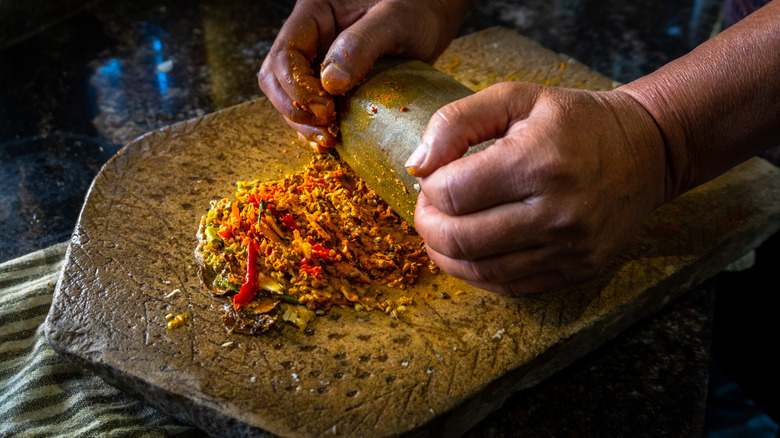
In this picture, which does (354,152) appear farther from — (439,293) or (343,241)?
(439,293)

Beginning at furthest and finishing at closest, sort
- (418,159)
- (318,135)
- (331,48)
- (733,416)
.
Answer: (733,416) → (318,135) → (331,48) → (418,159)

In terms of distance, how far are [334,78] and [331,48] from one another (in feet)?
0.36

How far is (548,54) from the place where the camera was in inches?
92.7

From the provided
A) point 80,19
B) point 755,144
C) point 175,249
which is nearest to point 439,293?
point 175,249

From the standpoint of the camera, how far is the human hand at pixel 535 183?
1.13 meters

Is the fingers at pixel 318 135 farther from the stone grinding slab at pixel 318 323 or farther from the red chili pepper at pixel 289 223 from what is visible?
the red chili pepper at pixel 289 223

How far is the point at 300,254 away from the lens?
1452 millimetres

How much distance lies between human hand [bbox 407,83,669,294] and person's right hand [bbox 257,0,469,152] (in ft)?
1.66

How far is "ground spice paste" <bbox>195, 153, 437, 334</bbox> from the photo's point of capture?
1412mm

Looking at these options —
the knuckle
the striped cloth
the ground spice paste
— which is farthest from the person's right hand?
the striped cloth

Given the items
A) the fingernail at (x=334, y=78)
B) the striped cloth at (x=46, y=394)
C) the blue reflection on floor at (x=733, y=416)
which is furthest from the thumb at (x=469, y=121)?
the blue reflection on floor at (x=733, y=416)

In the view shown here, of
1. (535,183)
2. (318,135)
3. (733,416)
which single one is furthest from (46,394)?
(733,416)

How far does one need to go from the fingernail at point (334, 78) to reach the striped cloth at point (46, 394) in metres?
0.93

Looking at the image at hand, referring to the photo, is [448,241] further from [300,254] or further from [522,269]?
[300,254]
